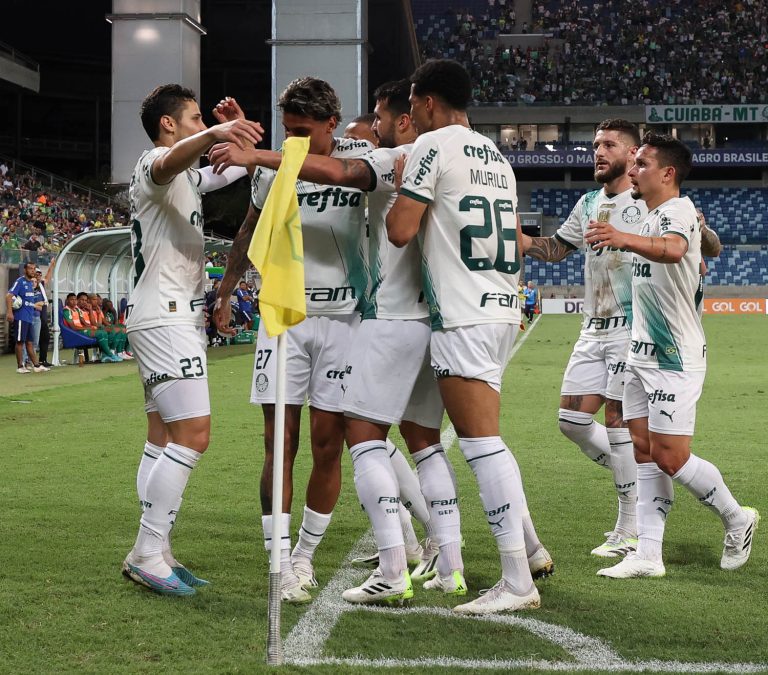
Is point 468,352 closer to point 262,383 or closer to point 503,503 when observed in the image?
point 503,503

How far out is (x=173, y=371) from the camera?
4543 millimetres

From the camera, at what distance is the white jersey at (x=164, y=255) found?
459 centimetres

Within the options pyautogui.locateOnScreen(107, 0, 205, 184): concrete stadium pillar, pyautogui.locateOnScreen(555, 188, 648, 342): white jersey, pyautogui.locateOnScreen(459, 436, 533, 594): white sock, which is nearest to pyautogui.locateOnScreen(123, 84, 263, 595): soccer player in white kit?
pyautogui.locateOnScreen(459, 436, 533, 594): white sock

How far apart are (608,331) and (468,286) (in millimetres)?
1821

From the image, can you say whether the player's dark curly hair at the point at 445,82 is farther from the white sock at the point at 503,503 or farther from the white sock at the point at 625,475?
the white sock at the point at 625,475

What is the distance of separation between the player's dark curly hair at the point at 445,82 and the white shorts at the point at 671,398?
65.1 inches

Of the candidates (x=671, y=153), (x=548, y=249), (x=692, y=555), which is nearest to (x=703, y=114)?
(x=548, y=249)

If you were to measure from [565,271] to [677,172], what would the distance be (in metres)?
49.8

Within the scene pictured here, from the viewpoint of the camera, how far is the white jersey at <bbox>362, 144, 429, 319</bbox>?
428 cm

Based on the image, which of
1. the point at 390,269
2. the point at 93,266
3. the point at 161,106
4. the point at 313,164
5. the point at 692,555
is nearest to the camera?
the point at 313,164

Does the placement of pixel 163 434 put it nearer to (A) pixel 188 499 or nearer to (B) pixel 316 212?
(B) pixel 316 212

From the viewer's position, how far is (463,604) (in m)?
4.27

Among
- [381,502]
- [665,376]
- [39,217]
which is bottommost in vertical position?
[381,502]

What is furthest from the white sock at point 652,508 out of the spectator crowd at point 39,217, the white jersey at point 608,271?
the spectator crowd at point 39,217
